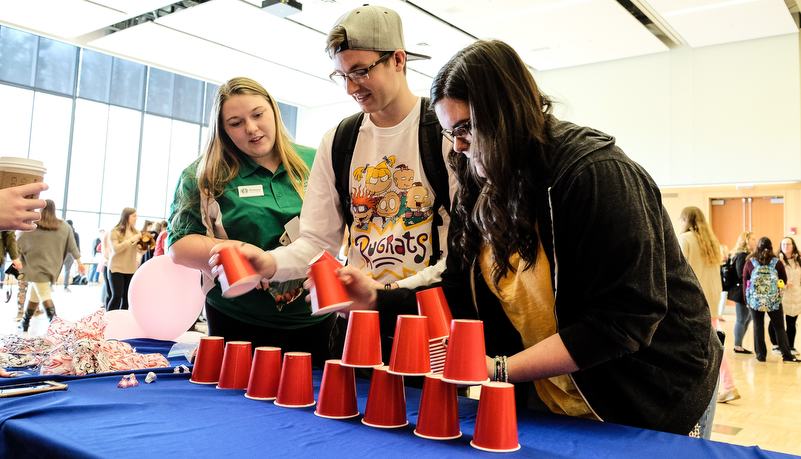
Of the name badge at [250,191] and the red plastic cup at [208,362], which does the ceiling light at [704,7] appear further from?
the red plastic cup at [208,362]

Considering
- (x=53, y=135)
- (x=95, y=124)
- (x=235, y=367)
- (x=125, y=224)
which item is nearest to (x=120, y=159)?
(x=95, y=124)

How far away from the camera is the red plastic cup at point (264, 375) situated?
3.95 feet

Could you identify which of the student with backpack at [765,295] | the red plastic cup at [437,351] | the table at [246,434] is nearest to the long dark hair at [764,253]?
the student with backpack at [765,295]

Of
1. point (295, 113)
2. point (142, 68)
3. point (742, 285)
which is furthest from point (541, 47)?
point (142, 68)

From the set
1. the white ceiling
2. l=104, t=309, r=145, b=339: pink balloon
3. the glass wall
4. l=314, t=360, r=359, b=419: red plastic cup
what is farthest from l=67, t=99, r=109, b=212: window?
l=314, t=360, r=359, b=419: red plastic cup

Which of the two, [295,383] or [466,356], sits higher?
[466,356]

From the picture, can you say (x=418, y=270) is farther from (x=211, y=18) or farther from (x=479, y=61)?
(x=211, y=18)

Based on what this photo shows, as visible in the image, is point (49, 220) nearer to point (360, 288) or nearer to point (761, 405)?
point (360, 288)

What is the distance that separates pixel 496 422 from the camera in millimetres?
908

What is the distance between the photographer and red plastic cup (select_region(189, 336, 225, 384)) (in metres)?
1.36

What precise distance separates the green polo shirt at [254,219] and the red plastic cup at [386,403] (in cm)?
76

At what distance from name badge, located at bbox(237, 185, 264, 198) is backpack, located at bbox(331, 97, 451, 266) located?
333 millimetres

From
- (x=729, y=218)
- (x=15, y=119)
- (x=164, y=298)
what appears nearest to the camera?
(x=164, y=298)

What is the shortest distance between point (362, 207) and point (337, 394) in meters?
0.64
